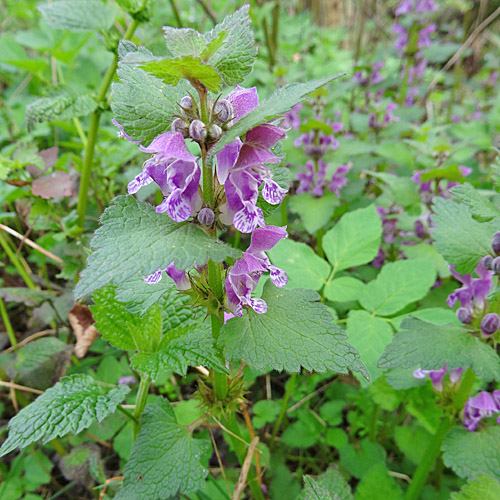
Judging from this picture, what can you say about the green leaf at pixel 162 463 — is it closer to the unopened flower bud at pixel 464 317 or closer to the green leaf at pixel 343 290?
the green leaf at pixel 343 290

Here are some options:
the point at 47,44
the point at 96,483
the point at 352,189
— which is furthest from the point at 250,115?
the point at 47,44

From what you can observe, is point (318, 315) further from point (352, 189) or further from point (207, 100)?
point (352, 189)

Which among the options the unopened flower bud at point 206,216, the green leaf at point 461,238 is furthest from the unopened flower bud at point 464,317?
the unopened flower bud at point 206,216

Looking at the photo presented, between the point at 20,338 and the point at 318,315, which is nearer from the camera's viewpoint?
the point at 318,315

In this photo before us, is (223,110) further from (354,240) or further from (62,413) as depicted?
(354,240)

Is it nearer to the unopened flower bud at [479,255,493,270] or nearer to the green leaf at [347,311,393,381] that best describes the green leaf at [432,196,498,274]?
the unopened flower bud at [479,255,493,270]

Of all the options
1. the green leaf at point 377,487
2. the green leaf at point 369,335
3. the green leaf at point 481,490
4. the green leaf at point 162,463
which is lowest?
the green leaf at point 377,487
